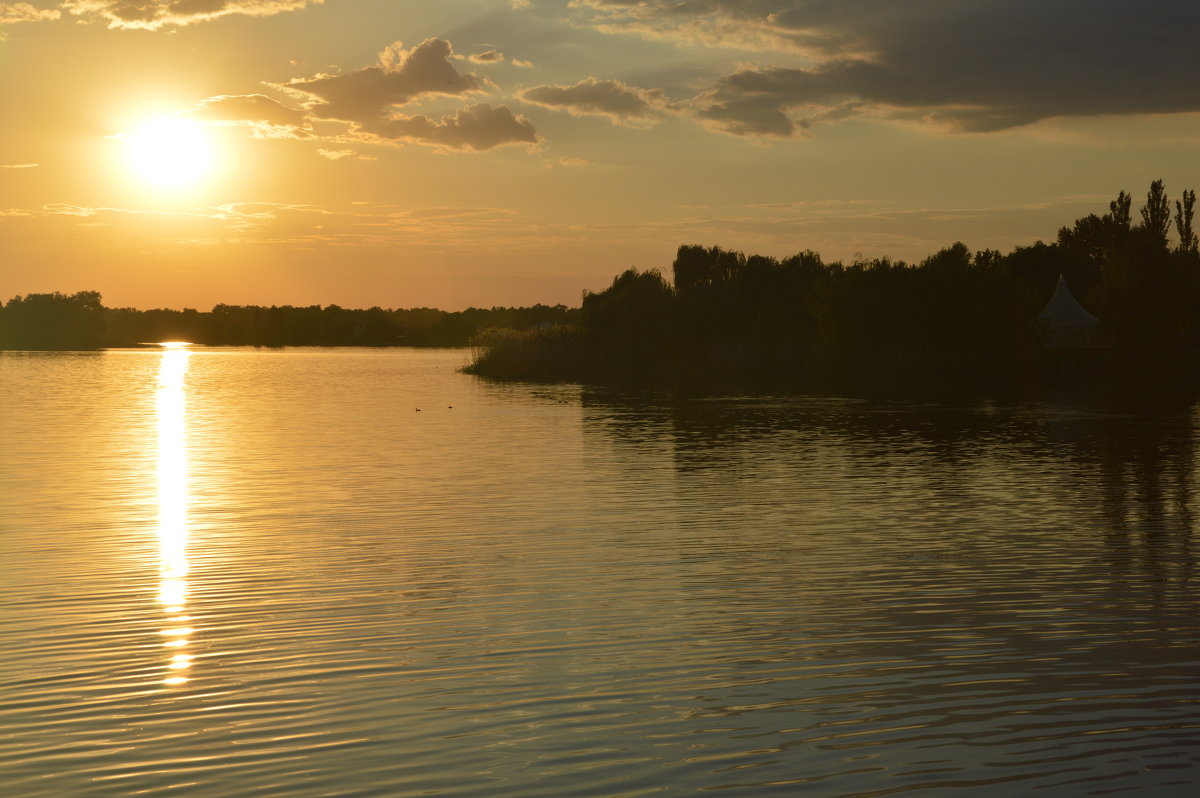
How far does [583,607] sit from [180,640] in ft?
13.5

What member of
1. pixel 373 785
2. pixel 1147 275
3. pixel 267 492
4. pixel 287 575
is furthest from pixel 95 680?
pixel 1147 275

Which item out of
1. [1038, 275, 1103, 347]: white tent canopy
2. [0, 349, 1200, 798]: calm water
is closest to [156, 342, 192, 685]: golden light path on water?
[0, 349, 1200, 798]: calm water

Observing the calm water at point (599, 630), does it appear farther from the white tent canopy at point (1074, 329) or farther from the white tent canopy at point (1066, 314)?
the white tent canopy at point (1066, 314)

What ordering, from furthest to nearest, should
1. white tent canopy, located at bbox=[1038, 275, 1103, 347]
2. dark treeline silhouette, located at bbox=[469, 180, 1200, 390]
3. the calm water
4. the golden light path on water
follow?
white tent canopy, located at bbox=[1038, 275, 1103, 347]
dark treeline silhouette, located at bbox=[469, 180, 1200, 390]
the golden light path on water
the calm water

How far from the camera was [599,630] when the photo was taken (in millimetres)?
11758

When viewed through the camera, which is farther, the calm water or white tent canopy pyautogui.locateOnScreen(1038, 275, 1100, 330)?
white tent canopy pyautogui.locateOnScreen(1038, 275, 1100, 330)

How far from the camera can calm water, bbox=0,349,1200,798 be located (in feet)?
26.3

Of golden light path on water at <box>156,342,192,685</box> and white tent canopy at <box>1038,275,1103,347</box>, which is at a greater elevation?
white tent canopy at <box>1038,275,1103,347</box>

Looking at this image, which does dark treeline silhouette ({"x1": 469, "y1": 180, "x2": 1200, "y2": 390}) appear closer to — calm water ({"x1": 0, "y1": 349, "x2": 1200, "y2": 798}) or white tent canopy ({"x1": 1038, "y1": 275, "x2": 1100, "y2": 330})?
white tent canopy ({"x1": 1038, "y1": 275, "x2": 1100, "y2": 330})

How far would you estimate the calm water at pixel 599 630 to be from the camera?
8.02 meters

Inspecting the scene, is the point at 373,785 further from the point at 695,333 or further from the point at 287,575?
the point at 695,333

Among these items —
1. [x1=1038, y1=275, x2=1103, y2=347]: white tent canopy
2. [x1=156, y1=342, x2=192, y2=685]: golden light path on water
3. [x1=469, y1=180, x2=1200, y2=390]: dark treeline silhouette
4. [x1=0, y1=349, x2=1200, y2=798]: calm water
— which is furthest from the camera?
[x1=1038, y1=275, x2=1103, y2=347]: white tent canopy

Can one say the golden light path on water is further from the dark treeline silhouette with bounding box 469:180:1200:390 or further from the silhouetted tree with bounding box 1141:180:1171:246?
the silhouetted tree with bounding box 1141:180:1171:246

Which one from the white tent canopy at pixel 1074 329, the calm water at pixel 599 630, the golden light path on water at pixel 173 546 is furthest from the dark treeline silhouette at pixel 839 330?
the calm water at pixel 599 630
